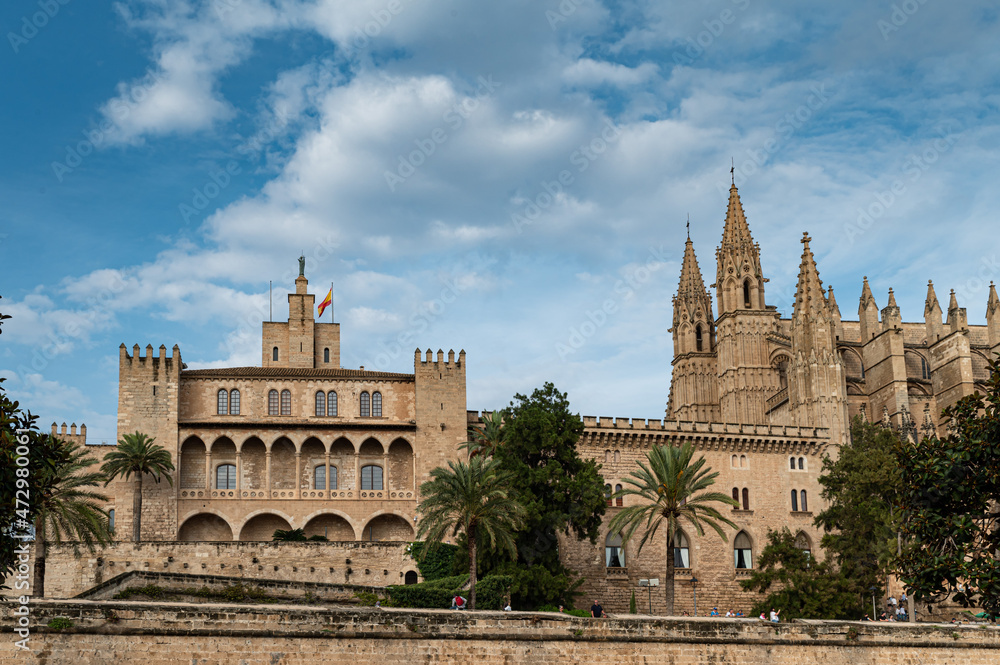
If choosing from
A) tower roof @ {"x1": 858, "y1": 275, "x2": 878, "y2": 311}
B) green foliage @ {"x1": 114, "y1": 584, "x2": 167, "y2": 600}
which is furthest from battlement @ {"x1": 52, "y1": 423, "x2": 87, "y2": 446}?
tower roof @ {"x1": 858, "y1": 275, "x2": 878, "y2": 311}

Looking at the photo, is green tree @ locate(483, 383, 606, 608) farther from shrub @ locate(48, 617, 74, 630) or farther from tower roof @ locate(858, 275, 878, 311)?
tower roof @ locate(858, 275, 878, 311)

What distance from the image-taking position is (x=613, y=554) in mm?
57062

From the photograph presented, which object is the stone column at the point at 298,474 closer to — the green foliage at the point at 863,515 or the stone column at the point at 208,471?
the stone column at the point at 208,471

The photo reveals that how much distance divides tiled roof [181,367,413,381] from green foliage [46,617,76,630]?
102 feet

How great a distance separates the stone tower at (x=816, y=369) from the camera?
66.8 m

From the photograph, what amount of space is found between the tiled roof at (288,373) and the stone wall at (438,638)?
30.1 meters

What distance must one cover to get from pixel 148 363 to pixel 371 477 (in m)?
13.1

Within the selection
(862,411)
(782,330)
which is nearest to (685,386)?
(782,330)

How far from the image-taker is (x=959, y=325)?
7625 centimetres

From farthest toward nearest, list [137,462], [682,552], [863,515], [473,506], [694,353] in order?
[694,353] → [682,552] → [863,515] → [137,462] → [473,506]

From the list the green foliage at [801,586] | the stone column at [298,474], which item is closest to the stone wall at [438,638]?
the green foliage at [801,586]

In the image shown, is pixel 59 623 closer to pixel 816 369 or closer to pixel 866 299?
pixel 816 369

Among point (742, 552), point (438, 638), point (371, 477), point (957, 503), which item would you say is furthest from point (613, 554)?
point (957, 503)

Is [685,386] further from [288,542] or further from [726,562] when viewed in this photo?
[288,542]
